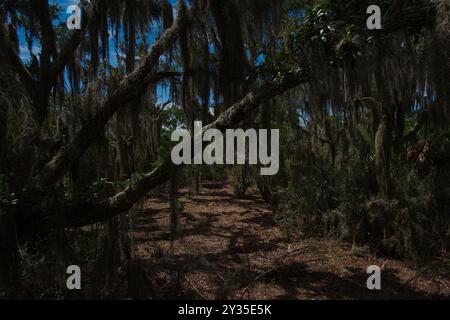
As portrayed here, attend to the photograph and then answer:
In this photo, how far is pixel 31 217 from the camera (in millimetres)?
4258

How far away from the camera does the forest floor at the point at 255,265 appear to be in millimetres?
4895

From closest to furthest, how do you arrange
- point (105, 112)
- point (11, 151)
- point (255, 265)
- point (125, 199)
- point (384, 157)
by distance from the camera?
point (11, 151), point (125, 199), point (105, 112), point (255, 265), point (384, 157)

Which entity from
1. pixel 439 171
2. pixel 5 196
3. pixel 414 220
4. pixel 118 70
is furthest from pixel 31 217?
pixel 439 171

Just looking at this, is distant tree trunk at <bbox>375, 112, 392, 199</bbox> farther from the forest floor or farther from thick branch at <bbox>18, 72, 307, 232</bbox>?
thick branch at <bbox>18, 72, 307, 232</bbox>

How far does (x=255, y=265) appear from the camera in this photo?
6082 millimetres

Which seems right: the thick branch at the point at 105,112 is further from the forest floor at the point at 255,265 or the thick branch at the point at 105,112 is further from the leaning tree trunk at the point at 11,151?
the forest floor at the point at 255,265

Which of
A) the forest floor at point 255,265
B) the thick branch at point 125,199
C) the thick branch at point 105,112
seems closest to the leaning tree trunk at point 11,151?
the thick branch at point 125,199

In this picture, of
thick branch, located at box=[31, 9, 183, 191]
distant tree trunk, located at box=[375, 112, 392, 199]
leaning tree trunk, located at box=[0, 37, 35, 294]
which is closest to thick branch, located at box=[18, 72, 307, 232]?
leaning tree trunk, located at box=[0, 37, 35, 294]

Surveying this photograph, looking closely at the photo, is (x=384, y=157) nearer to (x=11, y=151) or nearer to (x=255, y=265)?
(x=255, y=265)

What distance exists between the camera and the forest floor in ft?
16.1

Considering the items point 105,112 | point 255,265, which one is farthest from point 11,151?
point 255,265

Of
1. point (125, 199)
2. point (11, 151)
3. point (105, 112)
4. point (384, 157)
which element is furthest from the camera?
point (384, 157)
